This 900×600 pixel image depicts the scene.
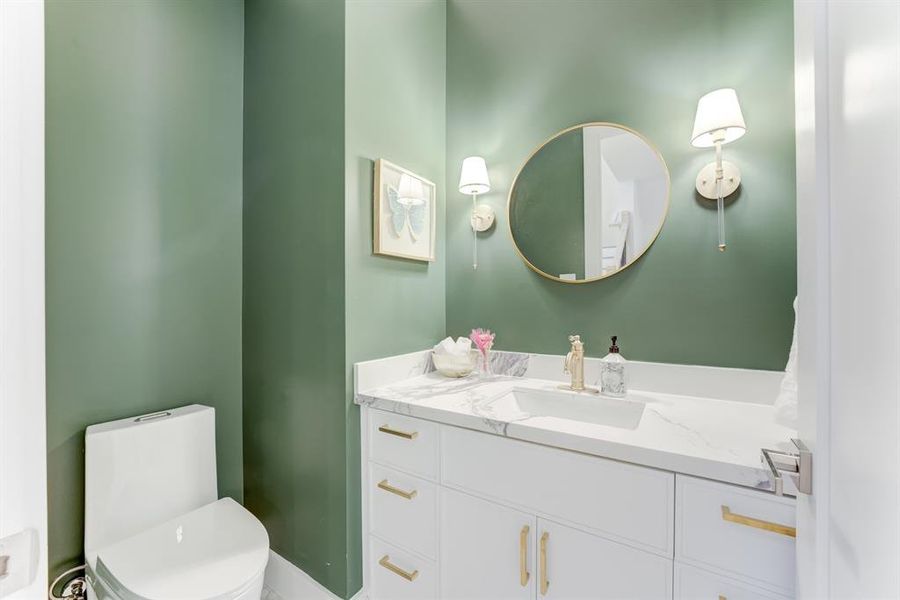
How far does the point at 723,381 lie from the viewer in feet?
4.18

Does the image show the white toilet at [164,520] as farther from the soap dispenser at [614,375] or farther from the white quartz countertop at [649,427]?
the soap dispenser at [614,375]

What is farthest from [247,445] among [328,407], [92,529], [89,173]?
[89,173]

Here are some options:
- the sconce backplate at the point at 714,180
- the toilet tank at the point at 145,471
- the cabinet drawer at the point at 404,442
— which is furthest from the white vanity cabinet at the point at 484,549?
the sconce backplate at the point at 714,180

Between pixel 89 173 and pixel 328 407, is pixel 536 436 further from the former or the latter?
pixel 89 173

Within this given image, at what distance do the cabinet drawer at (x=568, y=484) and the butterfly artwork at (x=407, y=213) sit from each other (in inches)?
34.9

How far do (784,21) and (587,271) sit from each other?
40.1 inches

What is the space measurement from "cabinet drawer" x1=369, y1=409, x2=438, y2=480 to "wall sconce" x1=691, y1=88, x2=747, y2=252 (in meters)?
1.24

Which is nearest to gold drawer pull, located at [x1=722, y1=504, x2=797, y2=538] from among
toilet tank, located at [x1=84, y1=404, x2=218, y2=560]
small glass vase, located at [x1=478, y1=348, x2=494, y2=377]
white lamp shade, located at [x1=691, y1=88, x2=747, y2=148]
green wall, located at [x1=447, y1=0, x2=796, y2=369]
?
green wall, located at [x1=447, y1=0, x2=796, y2=369]

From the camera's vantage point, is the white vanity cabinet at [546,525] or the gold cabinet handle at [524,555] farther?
the gold cabinet handle at [524,555]

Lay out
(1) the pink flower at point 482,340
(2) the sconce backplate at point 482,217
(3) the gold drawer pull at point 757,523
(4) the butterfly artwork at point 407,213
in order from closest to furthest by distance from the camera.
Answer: (3) the gold drawer pull at point 757,523 < (4) the butterfly artwork at point 407,213 < (1) the pink flower at point 482,340 < (2) the sconce backplate at point 482,217

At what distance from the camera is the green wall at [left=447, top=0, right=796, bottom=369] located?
1214 mm

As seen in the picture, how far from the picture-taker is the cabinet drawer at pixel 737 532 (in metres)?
0.74

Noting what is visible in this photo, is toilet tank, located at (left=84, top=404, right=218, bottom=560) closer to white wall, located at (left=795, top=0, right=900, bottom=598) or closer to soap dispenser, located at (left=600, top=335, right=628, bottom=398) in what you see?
soap dispenser, located at (left=600, top=335, right=628, bottom=398)

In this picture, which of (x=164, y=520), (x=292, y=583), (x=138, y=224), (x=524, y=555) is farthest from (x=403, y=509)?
(x=138, y=224)
